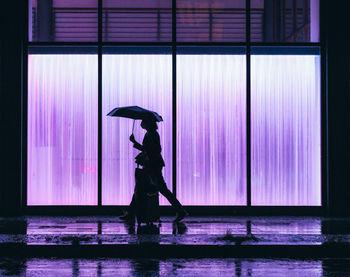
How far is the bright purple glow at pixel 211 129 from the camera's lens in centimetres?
1381

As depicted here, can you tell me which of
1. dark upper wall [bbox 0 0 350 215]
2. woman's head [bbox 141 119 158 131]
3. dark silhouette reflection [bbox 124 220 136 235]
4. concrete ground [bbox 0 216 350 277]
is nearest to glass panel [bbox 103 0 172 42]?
dark upper wall [bbox 0 0 350 215]

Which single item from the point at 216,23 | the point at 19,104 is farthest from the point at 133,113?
the point at 216,23

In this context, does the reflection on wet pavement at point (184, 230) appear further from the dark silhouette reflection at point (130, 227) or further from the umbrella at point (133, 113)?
the umbrella at point (133, 113)

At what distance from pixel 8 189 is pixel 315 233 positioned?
20.9ft

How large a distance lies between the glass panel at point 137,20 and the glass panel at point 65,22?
0.97ft

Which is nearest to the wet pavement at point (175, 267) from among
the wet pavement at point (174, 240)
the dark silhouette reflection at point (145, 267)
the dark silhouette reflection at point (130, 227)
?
the dark silhouette reflection at point (145, 267)

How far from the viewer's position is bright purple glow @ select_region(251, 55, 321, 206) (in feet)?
45.3

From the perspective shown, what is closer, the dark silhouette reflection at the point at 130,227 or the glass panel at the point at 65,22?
the dark silhouette reflection at the point at 130,227

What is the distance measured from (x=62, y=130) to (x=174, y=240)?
517 centimetres

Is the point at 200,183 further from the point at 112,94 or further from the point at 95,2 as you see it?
the point at 95,2

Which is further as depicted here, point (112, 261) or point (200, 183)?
point (200, 183)

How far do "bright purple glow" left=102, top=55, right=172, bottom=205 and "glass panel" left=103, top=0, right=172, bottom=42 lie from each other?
42 centimetres

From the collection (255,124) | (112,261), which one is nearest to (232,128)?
(255,124)

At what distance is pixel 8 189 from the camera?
528 inches
